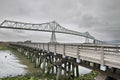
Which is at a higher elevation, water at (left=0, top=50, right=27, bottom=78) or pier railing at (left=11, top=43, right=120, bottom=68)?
pier railing at (left=11, top=43, right=120, bottom=68)

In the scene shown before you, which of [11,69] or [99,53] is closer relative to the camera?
[99,53]

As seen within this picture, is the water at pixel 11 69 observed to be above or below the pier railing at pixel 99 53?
below

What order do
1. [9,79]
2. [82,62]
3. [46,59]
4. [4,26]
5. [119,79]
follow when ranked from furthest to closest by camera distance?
[4,26] < [46,59] < [9,79] < [82,62] < [119,79]

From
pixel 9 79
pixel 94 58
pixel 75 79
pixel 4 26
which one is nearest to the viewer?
pixel 94 58

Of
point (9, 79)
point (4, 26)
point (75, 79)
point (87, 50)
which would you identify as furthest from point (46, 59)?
point (4, 26)

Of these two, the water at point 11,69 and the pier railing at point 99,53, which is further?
the water at point 11,69

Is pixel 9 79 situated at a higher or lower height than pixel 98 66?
lower

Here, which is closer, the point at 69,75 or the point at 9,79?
the point at 69,75

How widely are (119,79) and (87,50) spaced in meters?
2.90

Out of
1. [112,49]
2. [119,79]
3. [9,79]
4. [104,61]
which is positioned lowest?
[9,79]

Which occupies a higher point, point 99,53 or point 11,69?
point 99,53

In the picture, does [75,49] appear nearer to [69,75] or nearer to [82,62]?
[82,62]

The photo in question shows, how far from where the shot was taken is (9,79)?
695 inches

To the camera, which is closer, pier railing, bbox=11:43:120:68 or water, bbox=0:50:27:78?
pier railing, bbox=11:43:120:68
